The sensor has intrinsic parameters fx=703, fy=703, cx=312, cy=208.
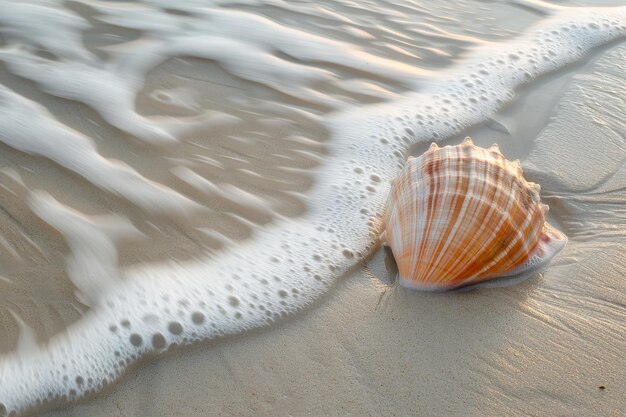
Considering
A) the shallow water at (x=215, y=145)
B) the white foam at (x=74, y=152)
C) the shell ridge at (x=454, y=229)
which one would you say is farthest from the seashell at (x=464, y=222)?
the white foam at (x=74, y=152)

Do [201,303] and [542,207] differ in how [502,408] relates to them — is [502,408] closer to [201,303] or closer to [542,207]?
[542,207]

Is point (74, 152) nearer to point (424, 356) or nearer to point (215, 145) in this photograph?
point (215, 145)

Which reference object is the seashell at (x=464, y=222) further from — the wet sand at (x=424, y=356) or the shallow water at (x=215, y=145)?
the shallow water at (x=215, y=145)

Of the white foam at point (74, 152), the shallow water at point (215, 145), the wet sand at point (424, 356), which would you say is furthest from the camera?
the white foam at point (74, 152)

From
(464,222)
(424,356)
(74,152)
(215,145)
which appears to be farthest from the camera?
(215,145)

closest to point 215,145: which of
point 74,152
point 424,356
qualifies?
point 74,152
